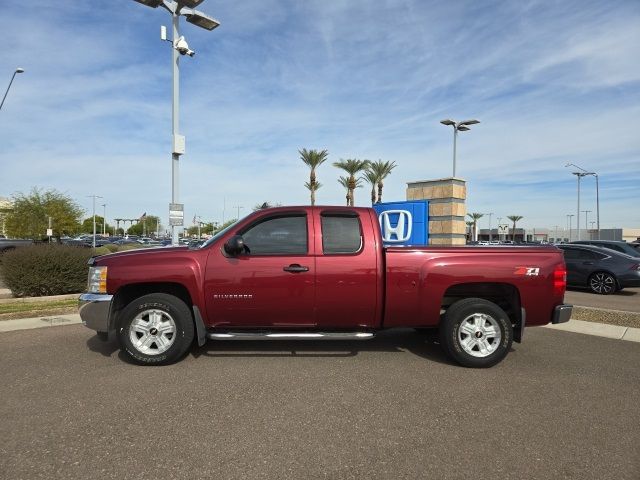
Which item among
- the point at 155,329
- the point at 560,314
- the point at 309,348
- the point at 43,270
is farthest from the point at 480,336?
the point at 43,270

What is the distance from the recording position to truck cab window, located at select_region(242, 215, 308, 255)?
5.27 m

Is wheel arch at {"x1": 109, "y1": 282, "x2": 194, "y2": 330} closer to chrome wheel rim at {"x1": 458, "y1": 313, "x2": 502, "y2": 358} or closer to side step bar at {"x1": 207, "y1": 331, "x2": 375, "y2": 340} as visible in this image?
side step bar at {"x1": 207, "y1": 331, "x2": 375, "y2": 340}

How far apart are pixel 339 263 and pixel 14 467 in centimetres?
340

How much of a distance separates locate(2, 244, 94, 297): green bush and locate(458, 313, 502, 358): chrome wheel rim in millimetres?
9825

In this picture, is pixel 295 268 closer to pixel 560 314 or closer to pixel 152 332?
pixel 152 332

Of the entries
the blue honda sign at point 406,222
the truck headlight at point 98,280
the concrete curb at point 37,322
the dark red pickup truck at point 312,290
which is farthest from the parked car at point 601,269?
the concrete curb at point 37,322

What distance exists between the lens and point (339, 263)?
17.0 feet

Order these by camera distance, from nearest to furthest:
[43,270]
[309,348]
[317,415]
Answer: [317,415] → [309,348] → [43,270]

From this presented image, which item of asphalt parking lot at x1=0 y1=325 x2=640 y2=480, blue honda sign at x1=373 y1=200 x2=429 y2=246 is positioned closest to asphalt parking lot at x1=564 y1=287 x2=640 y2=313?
blue honda sign at x1=373 y1=200 x2=429 y2=246

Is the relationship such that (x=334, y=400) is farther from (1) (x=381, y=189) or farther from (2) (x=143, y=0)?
(1) (x=381, y=189)

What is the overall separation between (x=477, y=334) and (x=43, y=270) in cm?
1015

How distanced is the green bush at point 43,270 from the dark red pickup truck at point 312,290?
6.78 m

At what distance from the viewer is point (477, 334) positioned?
205 inches

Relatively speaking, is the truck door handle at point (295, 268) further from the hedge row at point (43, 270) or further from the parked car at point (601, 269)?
the parked car at point (601, 269)
